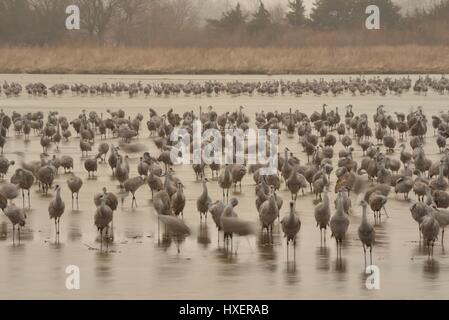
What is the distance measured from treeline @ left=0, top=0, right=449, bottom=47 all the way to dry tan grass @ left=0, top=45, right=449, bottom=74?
3395 millimetres

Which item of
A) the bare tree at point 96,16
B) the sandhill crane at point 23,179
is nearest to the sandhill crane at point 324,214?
the sandhill crane at point 23,179

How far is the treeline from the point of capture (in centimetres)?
6388

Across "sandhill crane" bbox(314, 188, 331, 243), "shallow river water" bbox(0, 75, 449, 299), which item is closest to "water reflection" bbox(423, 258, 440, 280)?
"shallow river water" bbox(0, 75, 449, 299)

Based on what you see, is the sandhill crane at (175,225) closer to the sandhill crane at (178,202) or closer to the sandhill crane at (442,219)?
the sandhill crane at (178,202)

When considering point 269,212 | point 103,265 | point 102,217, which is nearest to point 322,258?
point 269,212

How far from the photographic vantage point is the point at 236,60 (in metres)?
58.9

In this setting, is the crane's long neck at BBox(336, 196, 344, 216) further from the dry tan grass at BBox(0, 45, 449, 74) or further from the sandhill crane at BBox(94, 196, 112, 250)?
the dry tan grass at BBox(0, 45, 449, 74)

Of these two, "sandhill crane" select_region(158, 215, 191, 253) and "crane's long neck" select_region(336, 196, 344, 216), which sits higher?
"crane's long neck" select_region(336, 196, 344, 216)

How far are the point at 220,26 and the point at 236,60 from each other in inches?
526

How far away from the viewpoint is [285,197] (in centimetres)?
1945

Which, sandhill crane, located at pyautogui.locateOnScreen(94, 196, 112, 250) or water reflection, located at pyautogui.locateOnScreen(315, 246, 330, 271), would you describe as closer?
water reflection, located at pyautogui.locateOnScreen(315, 246, 330, 271)
